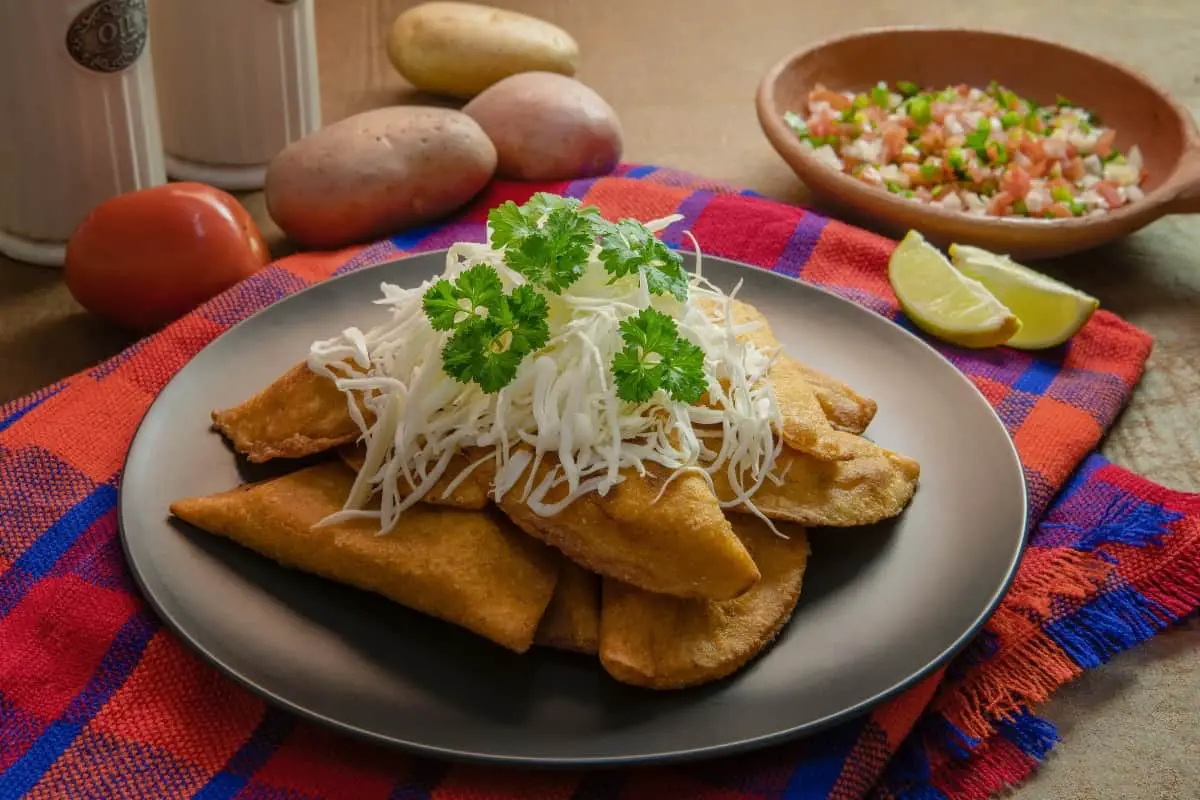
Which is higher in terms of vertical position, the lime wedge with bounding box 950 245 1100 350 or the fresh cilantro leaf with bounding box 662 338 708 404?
the fresh cilantro leaf with bounding box 662 338 708 404

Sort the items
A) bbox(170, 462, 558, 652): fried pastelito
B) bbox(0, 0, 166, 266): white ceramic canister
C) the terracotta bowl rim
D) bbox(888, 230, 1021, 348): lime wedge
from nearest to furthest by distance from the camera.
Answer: bbox(170, 462, 558, 652): fried pastelito < bbox(888, 230, 1021, 348): lime wedge < bbox(0, 0, 166, 266): white ceramic canister < the terracotta bowl rim

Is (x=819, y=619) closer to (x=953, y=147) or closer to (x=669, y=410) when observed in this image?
(x=669, y=410)

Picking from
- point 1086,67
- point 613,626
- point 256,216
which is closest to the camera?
point 613,626

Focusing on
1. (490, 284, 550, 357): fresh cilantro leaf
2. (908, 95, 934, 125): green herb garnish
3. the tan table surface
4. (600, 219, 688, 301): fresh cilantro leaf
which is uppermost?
(600, 219, 688, 301): fresh cilantro leaf

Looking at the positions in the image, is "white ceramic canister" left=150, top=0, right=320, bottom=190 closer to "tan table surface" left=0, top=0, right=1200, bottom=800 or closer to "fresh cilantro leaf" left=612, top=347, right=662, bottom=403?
"tan table surface" left=0, top=0, right=1200, bottom=800

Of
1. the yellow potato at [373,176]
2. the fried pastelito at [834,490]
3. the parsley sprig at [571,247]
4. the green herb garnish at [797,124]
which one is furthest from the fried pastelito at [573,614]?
the green herb garnish at [797,124]

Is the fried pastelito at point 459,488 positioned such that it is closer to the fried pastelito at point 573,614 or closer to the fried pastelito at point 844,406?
the fried pastelito at point 573,614

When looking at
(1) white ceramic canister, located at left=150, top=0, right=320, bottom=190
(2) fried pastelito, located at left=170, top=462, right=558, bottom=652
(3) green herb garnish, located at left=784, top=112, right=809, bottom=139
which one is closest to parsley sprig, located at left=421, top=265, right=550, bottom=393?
(2) fried pastelito, located at left=170, top=462, right=558, bottom=652

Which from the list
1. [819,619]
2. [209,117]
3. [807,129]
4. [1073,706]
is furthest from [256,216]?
[1073,706]
